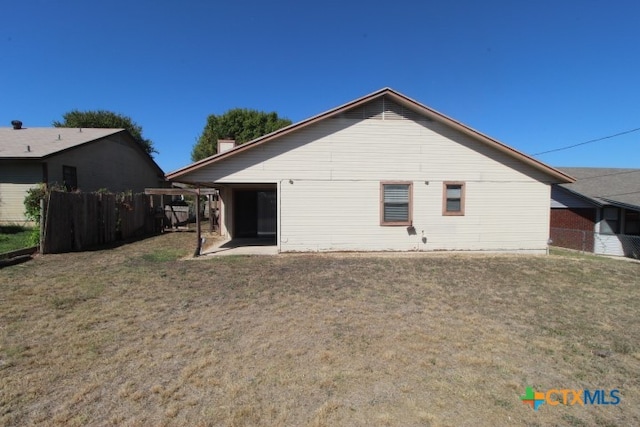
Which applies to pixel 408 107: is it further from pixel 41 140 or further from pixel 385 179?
pixel 41 140

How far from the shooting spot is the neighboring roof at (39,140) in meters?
14.5

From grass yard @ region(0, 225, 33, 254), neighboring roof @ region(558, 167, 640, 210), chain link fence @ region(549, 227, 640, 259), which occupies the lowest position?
chain link fence @ region(549, 227, 640, 259)

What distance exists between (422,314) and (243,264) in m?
5.18

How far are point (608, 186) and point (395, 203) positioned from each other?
18.1 metres

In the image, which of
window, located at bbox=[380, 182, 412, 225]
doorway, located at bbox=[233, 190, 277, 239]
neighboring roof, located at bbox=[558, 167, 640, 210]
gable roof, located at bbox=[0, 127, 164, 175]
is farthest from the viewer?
neighboring roof, located at bbox=[558, 167, 640, 210]

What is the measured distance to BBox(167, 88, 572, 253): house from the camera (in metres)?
10.7

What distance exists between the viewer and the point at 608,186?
2067cm

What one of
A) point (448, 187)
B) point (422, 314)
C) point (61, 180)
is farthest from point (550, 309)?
point (61, 180)

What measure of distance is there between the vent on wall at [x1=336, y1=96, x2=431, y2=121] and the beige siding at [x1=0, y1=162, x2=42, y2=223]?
13906 millimetres

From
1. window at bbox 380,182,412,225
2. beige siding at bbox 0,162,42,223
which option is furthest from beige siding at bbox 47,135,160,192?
window at bbox 380,182,412,225

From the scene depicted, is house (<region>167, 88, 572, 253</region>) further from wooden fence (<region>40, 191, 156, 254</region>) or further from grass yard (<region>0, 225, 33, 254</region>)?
grass yard (<region>0, 225, 33, 254</region>)

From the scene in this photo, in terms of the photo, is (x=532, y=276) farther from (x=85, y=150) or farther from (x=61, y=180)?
(x=85, y=150)

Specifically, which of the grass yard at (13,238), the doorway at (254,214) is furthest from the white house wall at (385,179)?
the grass yard at (13,238)

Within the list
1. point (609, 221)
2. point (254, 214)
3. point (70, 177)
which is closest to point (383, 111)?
point (254, 214)
